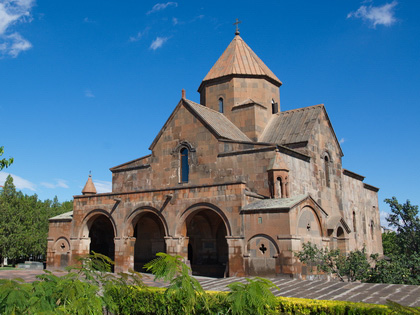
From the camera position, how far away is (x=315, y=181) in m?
17.8


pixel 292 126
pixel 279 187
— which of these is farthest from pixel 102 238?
pixel 292 126

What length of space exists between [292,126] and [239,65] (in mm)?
4408

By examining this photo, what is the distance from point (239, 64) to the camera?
2100 centimetres

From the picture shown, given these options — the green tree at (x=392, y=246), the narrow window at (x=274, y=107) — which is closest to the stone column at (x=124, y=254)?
the green tree at (x=392, y=246)

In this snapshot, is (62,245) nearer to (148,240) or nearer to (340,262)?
(148,240)

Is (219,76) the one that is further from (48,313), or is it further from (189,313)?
(48,313)

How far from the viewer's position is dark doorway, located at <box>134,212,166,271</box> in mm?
17750

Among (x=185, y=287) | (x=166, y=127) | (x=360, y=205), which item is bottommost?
(x=185, y=287)

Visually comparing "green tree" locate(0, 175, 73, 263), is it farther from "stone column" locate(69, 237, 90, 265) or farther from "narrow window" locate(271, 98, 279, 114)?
"narrow window" locate(271, 98, 279, 114)

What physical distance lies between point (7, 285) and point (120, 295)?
2.64 meters

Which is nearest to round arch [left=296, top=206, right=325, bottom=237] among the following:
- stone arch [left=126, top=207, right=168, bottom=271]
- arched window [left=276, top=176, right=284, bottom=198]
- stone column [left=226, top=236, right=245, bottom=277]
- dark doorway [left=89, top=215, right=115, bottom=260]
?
arched window [left=276, top=176, right=284, bottom=198]

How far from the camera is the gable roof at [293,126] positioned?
59.9 ft

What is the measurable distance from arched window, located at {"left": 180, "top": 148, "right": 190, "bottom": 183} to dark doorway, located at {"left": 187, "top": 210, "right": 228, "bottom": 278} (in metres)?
1.88

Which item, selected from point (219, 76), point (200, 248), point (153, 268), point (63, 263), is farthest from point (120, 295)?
point (219, 76)
